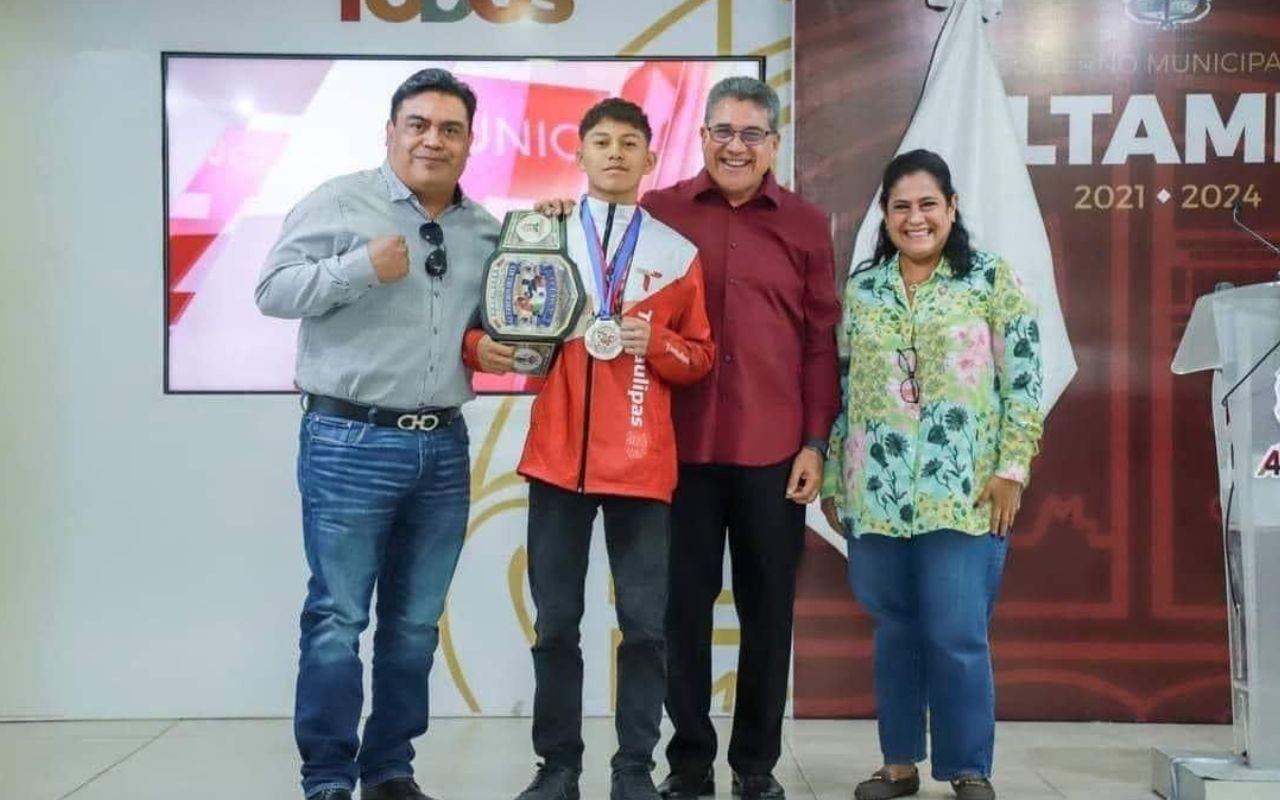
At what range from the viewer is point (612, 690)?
3.99 m

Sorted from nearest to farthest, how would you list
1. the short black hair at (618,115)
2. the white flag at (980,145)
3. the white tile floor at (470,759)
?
the short black hair at (618,115)
the white tile floor at (470,759)
the white flag at (980,145)

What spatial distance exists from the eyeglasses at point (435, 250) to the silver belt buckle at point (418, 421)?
29 cm

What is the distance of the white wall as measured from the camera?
3.93 meters

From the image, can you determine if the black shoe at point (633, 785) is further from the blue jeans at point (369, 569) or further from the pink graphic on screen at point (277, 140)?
the pink graphic on screen at point (277, 140)

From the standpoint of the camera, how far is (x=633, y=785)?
2805 mm

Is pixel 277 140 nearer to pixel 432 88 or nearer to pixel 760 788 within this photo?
pixel 432 88

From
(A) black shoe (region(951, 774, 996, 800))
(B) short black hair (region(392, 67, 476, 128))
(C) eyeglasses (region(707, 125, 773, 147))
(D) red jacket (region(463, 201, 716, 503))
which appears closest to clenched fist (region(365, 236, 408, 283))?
(D) red jacket (region(463, 201, 716, 503))

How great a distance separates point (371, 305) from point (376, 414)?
0.22 metres

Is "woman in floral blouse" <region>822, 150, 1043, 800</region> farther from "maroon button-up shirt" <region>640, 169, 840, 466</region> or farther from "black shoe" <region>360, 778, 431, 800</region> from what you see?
"black shoe" <region>360, 778, 431, 800</region>

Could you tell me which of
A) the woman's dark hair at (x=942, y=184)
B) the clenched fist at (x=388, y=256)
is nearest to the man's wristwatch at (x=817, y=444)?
the woman's dark hair at (x=942, y=184)

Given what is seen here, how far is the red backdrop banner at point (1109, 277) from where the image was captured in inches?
155

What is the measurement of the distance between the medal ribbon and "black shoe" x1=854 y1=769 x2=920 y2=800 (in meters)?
1.24

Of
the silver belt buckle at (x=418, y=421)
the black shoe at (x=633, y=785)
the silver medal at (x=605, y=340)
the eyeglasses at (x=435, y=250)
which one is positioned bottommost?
the black shoe at (x=633, y=785)

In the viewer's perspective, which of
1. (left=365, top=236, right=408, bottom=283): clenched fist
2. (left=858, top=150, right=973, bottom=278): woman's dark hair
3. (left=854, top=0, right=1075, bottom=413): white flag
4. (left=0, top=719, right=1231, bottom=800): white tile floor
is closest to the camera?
(left=365, top=236, right=408, bottom=283): clenched fist
